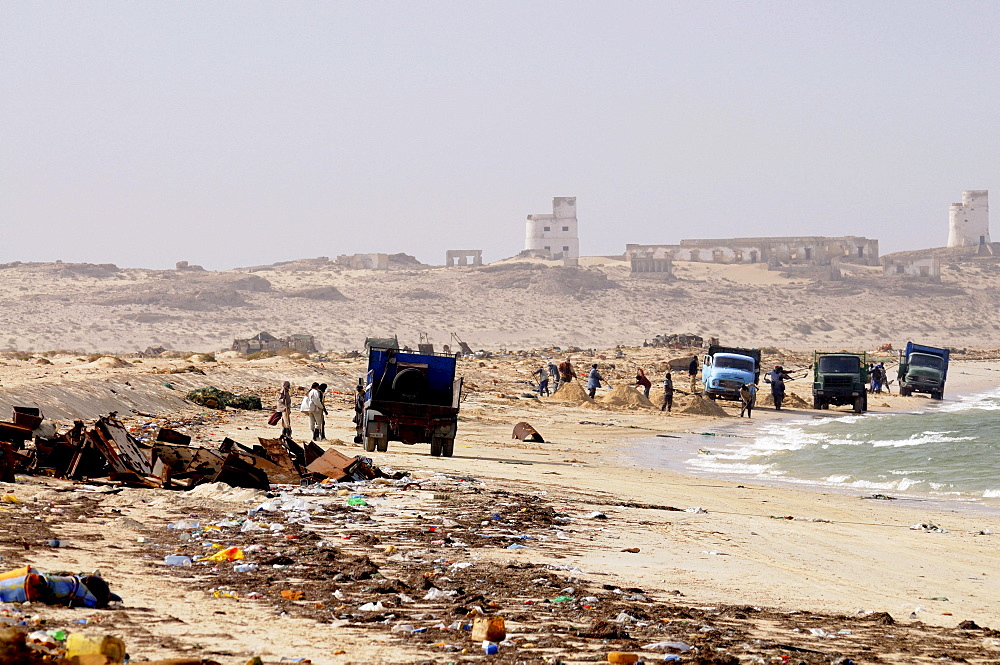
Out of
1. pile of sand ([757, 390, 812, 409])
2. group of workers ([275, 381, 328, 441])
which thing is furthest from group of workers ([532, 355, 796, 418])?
group of workers ([275, 381, 328, 441])

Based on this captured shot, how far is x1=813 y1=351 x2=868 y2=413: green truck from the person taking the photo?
129ft

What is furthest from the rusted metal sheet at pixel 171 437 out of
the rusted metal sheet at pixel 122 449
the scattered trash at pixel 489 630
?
the scattered trash at pixel 489 630

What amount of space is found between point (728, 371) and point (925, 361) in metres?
14.6

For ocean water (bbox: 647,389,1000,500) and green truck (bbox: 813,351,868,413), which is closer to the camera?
ocean water (bbox: 647,389,1000,500)

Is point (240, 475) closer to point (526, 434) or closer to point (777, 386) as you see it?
point (526, 434)

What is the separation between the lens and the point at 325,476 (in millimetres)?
14352

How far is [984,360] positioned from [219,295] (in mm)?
62089

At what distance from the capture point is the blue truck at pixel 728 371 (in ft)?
124

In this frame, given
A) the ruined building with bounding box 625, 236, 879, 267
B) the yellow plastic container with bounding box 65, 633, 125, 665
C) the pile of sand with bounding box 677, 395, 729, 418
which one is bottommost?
the pile of sand with bounding box 677, 395, 729, 418

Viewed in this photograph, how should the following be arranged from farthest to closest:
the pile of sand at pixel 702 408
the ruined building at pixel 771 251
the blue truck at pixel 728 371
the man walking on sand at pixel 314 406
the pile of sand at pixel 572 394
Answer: the ruined building at pixel 771 251, the blue truck at pixel 728 371, the pile of sand at pixel 572 394, the pile of sand at pixel 702 408, the man walking on sand at pixel 314 406

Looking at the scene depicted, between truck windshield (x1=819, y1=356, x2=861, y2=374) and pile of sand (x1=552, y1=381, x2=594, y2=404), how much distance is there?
333 inches

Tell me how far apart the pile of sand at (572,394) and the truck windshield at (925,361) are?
17816 millimetres

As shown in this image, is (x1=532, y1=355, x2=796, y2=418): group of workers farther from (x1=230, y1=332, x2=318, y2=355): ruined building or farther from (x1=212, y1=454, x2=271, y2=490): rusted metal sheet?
(x1=212, y1=454, x2=271, y2=490): rusted metal sheet

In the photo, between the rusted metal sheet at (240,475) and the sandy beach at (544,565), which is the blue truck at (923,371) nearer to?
the sandy beach at (544,565)
